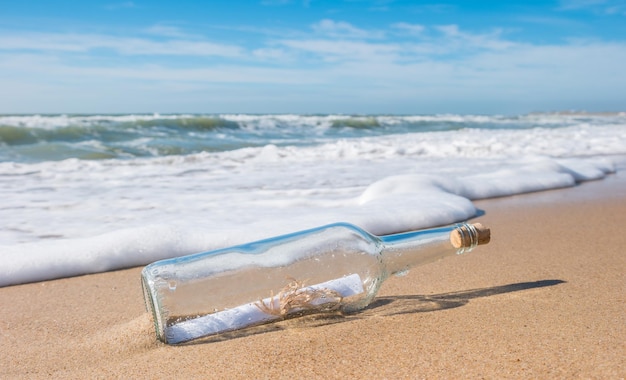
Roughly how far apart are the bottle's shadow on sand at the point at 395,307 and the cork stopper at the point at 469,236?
25cm

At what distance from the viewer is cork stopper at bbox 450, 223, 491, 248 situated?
137cm

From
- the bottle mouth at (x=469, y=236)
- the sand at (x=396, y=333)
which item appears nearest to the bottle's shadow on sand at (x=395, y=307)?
the sand at (x=396, y=333)

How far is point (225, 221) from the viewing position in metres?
2.93

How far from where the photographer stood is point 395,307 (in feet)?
5.10

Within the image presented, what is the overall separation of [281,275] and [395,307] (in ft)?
1.21

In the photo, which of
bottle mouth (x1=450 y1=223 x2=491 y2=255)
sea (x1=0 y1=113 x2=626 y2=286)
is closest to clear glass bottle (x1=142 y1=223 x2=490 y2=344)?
bottle mouth (x1=450 y1=223 x2=491 y2=255)

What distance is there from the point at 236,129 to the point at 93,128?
140 inches

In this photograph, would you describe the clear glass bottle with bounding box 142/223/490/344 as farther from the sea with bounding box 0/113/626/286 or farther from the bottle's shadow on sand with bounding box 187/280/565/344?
the sea with bounding box 0/113/626/286

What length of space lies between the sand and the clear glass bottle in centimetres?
5

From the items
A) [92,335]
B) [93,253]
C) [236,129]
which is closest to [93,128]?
[236,129]

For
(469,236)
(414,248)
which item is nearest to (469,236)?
(469,236)

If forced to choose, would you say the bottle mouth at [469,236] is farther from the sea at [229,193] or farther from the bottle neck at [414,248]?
the sea at [229,193]

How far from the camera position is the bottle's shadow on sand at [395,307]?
1374 millimetres

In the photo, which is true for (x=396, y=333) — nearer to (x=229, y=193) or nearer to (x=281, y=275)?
(x=281, y=275)
